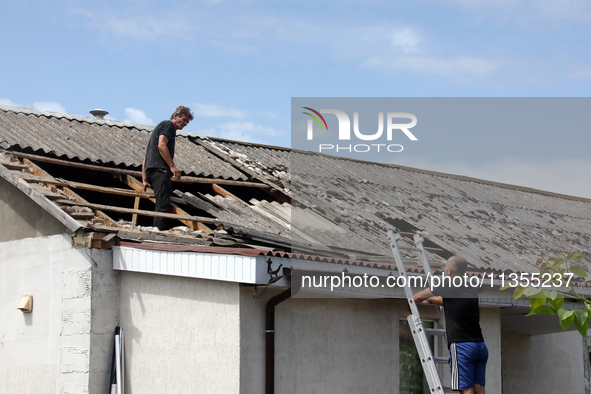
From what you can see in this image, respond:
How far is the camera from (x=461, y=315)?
5895mm

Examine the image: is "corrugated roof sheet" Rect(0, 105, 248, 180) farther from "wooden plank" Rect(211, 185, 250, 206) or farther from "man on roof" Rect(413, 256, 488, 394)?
"man on roof" Rect(413, 256, 488, 394)

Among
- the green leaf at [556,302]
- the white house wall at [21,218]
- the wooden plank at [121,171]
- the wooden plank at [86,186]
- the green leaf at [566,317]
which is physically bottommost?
the green leaf at [566,317]

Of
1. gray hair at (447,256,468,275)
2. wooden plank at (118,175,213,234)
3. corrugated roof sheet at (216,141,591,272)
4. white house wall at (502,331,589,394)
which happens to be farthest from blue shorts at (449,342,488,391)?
white house wall at (502,331,589,394)

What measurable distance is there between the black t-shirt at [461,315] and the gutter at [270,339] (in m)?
1.75

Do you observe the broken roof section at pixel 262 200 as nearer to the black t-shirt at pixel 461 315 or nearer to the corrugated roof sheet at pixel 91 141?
the corrugated roof sheet at pixel 91 141

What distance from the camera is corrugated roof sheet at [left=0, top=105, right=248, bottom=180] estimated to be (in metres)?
10.4

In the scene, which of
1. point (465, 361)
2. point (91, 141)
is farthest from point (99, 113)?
point (465, 361)

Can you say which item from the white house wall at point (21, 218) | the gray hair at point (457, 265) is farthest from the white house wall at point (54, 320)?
the gray hair at point (457, 265)

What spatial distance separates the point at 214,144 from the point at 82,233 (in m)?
5.97

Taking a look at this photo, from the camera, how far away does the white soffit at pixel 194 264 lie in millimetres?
6641

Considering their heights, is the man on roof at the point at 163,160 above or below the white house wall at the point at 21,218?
above

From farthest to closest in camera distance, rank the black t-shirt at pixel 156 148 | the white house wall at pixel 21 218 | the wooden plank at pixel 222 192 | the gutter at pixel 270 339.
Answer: the wooden plank at pixel 222 192
the black t-shirt at pixel 156 148
the white house wall at pixel 21 218
the gutter at pixel 270 339

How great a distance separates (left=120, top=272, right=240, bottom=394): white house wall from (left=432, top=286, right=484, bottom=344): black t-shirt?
2.15 m

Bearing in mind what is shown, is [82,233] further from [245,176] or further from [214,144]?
A: [214,144]
